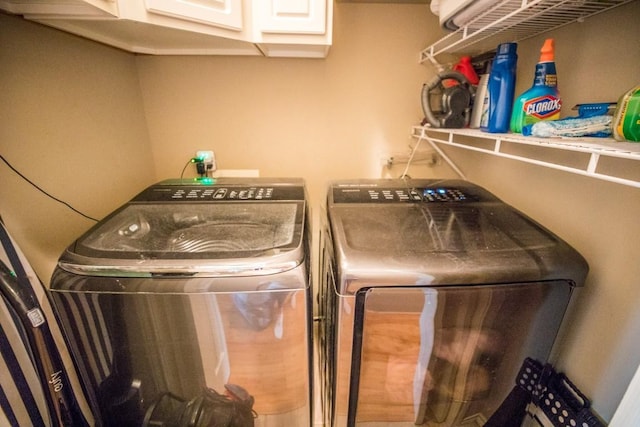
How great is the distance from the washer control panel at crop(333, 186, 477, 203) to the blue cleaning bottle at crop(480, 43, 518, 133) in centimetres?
30

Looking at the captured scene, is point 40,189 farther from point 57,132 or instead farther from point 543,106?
point 543,106

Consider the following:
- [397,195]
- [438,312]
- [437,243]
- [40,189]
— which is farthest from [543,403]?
[40,189]

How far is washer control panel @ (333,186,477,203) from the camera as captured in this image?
3.95ft

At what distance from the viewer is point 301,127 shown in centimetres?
175

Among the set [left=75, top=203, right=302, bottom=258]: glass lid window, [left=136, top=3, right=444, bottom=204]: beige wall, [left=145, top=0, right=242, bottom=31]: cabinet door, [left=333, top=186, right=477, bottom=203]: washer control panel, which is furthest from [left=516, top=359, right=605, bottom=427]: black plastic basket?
[left=145, top=0, right=242, bottom=31]: cabinet door

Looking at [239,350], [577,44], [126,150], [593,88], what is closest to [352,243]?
[239,350]

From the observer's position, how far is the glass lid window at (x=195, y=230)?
2.87 ft

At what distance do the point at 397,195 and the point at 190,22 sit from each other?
3.36ft

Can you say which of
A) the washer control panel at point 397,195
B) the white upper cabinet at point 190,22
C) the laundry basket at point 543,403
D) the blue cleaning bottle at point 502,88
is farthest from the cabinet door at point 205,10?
the laundry basket at point 543,403

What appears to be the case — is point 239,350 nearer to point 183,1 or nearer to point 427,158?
point 183,1

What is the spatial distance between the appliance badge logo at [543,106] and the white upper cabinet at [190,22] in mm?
798

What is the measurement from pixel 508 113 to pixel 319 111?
3.22 ft

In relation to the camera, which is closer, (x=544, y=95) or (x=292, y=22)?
(x=544, y=95)

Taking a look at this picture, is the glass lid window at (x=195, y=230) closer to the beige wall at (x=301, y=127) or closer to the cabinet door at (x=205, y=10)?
the beige wall at (x=301, y=127)
